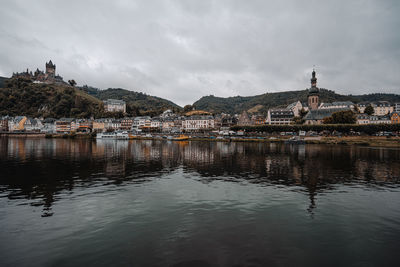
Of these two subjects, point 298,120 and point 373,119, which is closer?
point 373,119

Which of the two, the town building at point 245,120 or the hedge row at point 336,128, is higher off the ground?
the town building at point 245,120

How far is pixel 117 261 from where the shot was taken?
8531 millimetres

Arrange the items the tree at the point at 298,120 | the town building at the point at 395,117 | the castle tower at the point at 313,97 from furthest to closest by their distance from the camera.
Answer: the castle tower at the point at 313,97 < the tree at the point at 298,120 < the town building at the point at 395,117

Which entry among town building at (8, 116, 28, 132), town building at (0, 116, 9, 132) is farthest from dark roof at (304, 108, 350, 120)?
town building at (0, 116, 9, 132)

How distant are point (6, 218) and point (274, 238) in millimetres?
15515

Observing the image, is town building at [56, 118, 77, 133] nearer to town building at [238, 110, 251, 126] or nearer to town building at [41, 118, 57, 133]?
town building at [41, 118, 57, 133]

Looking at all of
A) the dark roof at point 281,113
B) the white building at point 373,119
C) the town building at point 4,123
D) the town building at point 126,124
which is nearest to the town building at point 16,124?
the town building at point 4,123

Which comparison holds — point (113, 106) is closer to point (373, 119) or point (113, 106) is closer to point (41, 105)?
point (41, 105)

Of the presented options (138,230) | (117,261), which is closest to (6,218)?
(138,230)

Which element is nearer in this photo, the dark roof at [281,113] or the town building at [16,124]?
the dark roof at [281,113]

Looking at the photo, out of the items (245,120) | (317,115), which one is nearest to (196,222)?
(317,115)

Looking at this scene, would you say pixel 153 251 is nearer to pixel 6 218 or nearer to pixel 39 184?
pixel 6 218

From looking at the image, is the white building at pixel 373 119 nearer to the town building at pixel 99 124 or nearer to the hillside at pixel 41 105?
the town building at pixel 99 124

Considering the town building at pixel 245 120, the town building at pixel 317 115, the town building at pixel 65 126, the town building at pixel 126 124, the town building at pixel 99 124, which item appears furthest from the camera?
the town building at pixel 126 124
